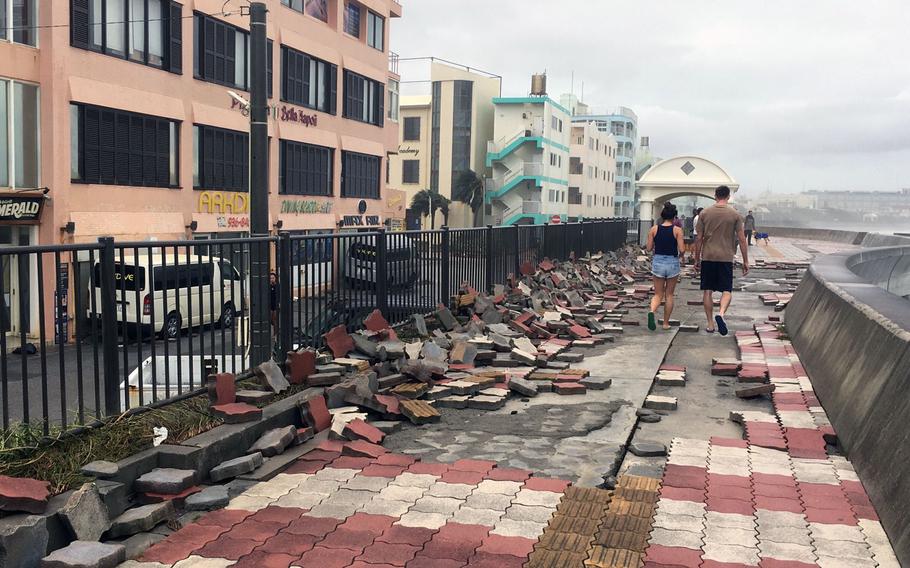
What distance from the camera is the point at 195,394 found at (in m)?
6.36

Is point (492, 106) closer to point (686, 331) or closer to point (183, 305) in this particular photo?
point (686, 331)

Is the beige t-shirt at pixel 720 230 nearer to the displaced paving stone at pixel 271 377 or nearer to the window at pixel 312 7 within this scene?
the displaced paving stone at pixel 271 377

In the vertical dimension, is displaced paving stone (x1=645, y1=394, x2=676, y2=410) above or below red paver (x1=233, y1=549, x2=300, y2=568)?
above

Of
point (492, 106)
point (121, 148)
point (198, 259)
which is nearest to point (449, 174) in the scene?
point (492, 106)

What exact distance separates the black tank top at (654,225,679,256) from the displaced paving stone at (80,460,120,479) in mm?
8935

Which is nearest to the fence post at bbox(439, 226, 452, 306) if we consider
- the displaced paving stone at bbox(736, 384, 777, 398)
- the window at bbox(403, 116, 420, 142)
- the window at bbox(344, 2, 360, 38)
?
the displaced paving stone at bbox(736, 384, 777, 398)

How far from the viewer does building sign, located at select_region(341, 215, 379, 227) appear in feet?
124

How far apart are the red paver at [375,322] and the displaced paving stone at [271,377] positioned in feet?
6.86

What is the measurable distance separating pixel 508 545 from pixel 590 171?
276 feet

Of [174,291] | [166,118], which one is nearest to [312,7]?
[166,118]

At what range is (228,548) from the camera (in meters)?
4.34

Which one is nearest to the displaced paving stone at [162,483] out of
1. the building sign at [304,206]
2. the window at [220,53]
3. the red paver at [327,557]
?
the red paver at [327,557]

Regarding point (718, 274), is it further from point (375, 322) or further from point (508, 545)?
point (508, 545)

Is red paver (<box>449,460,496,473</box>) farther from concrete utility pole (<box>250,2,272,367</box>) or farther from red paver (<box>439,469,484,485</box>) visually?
concrete utility pole (<box>250,2,272,367</box>)
